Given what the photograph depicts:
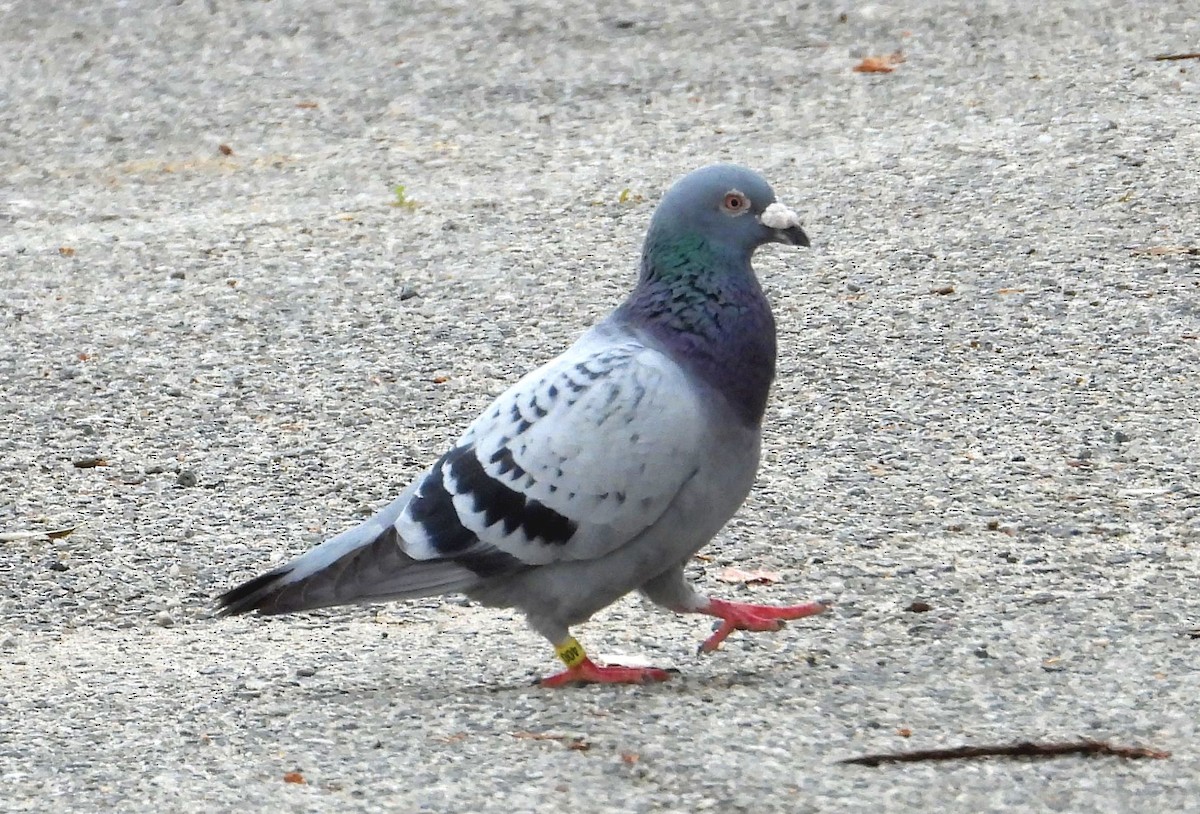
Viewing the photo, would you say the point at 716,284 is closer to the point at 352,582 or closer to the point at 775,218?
the point at 775,218

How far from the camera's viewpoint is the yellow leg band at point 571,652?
4.09 m

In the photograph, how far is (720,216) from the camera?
164 inches

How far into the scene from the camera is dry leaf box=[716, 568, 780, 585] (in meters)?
4.82

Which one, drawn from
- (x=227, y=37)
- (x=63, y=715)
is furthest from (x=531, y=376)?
(x=227, y=37)

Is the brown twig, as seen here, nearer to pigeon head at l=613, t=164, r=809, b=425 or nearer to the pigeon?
the pigeon

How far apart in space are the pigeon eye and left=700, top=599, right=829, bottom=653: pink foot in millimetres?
916

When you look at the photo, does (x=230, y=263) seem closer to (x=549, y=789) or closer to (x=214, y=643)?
(x=214, y=643)

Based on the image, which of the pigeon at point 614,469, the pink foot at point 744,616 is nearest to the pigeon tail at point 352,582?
the pigeon at point 614,469

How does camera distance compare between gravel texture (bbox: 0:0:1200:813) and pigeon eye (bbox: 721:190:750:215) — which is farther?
pigeon eye (bbox: 721:190:750:215)

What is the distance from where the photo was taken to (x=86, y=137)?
31.1ft

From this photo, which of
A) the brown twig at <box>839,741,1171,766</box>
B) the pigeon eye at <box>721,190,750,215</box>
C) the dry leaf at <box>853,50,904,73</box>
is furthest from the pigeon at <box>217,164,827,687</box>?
the dry leaf at <box>853,50,904,73</box>

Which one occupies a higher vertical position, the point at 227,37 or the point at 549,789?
the point at 227,37

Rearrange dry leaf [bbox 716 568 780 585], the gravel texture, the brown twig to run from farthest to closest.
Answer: dry leaf [bbox 716 568 780 585] → the gravel texture → the brown twig

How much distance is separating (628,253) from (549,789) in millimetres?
4161
